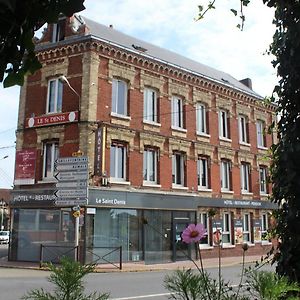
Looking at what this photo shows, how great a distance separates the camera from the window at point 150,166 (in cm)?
2305

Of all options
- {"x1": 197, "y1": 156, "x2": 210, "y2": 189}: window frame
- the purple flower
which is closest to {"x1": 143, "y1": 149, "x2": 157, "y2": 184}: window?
{"x1": 197, "y1": 156, "x2": 210, "y2": 189}: window frame

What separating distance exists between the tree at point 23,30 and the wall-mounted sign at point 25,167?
20.6 m

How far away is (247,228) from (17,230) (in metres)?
13.8

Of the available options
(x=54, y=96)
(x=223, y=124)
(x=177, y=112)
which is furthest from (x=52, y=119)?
(x=223, y=124)

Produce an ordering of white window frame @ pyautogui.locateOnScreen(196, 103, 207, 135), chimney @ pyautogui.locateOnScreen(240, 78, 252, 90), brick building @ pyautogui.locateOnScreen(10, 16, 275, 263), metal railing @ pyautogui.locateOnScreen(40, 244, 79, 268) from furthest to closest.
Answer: chimney @ pyautogui.locateOnScreen(240, 78, 252, 90) → white window frame @ pyautogui.locateOnScreen(196, 103, 207, 135) → brick building @ pyautogui.locateOnScreen(10, 16, 275, 263) → metal railing @ pyautogui.locateOnScreen(40, 244, 79, 268)

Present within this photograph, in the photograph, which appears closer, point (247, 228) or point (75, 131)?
point (75, 131)

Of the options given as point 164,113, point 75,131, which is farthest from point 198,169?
point 75,131

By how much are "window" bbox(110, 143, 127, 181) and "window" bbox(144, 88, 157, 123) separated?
7.79ft

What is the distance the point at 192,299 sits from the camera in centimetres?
337

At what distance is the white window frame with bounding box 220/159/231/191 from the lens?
1080 inches

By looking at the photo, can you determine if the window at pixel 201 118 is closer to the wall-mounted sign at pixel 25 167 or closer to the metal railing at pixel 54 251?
the wall-mounted sign at pixel 25 167

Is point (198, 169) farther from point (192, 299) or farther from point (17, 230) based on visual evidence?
point (192, 299)

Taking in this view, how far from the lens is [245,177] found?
29312 mm

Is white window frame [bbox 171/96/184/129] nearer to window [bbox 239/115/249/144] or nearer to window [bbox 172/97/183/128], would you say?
window [bbox 172/97/183/128]
